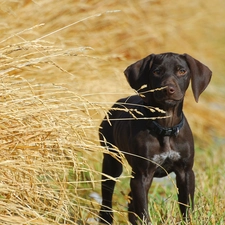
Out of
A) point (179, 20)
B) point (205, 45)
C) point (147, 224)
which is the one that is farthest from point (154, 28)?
point (147, 224)

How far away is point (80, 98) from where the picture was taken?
371 cm

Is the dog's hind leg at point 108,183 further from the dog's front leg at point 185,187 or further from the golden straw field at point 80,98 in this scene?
the dog's front leg at point 185,187

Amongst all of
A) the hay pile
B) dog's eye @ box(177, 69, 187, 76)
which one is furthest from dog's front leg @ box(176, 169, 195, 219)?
the hay pile

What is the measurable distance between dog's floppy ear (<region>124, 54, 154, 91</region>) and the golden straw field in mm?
330

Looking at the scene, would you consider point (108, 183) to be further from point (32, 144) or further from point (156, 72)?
point (32, 144)

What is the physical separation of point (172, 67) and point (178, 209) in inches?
35.7

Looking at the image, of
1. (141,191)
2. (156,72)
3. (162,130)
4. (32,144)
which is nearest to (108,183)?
(141,191)

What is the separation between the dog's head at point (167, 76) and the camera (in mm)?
4109

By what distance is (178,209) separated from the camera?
14.1 feet

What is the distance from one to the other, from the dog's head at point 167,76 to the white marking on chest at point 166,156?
31 cm

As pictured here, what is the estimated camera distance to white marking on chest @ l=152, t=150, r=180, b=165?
4172mm

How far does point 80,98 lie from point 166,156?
77 cm

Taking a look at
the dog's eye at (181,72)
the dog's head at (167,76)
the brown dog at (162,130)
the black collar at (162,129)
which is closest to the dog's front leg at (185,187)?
the brown dog at (162,130)

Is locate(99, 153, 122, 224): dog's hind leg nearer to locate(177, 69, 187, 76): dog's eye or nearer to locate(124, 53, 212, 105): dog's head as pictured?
locate(124, 53, 212, 105): dog's head
